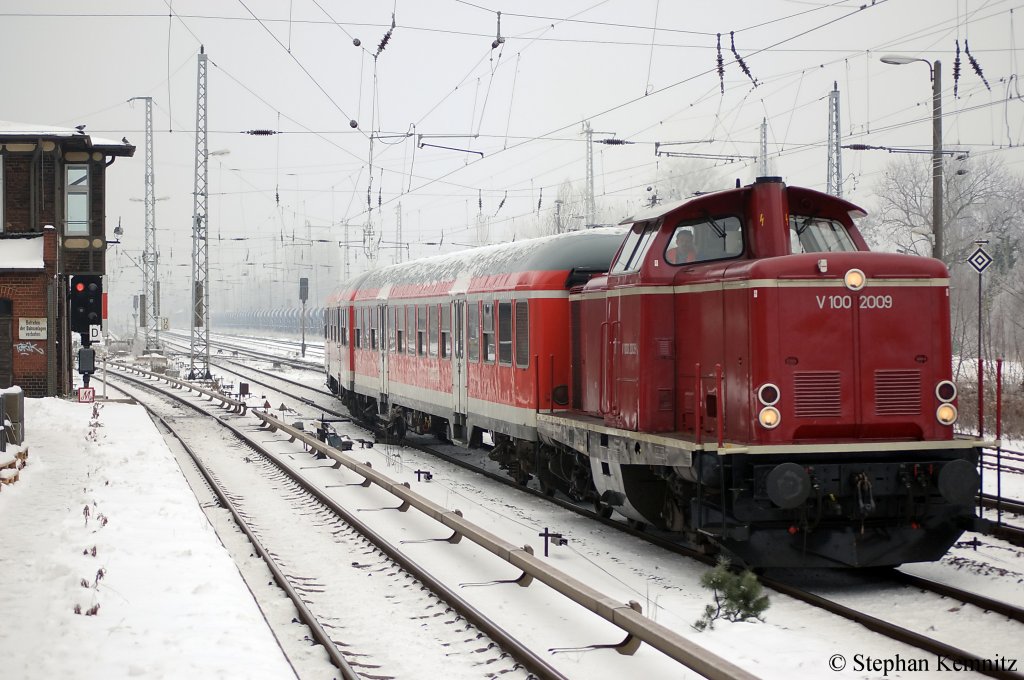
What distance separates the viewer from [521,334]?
15.0 metres

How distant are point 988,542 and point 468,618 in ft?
20.3

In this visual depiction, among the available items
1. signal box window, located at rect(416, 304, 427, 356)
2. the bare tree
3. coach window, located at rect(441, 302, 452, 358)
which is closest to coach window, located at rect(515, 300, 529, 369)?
coach window, located at rect(441, 302, 452, 358)

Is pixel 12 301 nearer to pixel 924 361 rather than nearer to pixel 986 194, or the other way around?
pixel 924 361

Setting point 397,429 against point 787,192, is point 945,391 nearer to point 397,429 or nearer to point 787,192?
point 787,192

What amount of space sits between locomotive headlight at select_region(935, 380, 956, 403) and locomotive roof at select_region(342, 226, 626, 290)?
545 centimetres

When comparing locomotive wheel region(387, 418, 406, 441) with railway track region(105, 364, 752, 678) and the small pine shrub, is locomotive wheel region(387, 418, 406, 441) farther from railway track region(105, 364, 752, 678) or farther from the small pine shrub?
the small pine shrub

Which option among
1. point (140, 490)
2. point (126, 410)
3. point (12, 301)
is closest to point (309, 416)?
point (126, 410)

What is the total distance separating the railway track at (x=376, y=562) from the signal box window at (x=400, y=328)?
308 centimetres

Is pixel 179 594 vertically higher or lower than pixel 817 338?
lower

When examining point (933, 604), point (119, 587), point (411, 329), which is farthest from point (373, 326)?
point (933, 604)

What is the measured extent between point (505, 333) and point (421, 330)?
206 inches

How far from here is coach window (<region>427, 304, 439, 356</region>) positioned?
1970cm

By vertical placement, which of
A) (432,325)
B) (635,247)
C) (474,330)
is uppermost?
(635,247)

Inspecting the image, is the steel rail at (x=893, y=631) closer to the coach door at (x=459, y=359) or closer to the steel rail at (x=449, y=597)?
the steel rail at (x=449, y=597)
